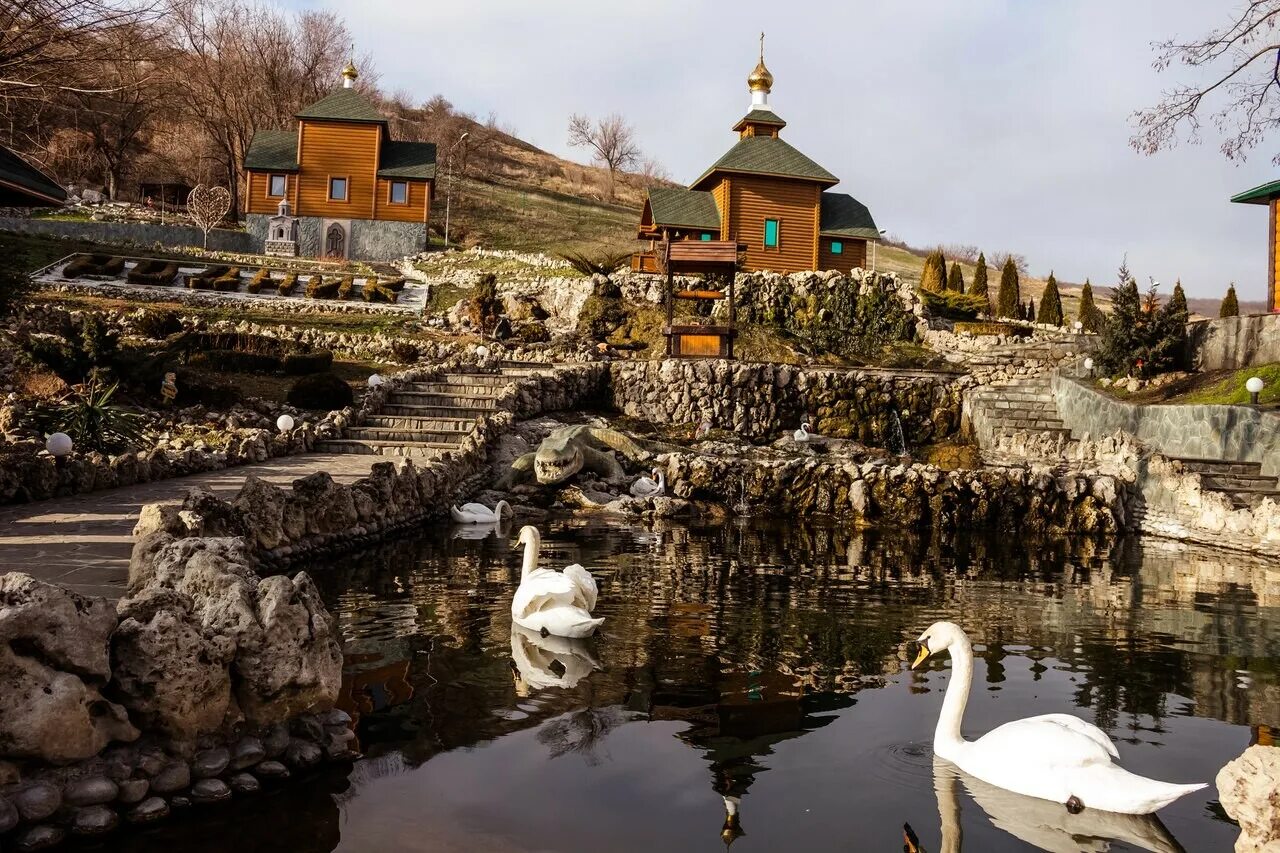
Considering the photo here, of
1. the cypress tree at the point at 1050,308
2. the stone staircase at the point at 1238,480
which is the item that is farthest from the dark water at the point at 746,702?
the cypress tree at the point at 1050,308

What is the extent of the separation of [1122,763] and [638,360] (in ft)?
81.0

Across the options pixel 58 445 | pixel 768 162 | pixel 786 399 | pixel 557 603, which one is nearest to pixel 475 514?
pixel 58 445

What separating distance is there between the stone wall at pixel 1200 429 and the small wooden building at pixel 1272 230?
8.52m

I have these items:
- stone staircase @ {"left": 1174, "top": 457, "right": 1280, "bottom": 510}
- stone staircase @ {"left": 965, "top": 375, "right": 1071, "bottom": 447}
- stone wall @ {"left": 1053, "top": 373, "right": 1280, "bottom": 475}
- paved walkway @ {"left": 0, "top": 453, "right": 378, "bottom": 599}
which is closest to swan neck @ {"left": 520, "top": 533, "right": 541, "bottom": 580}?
paved walkway @ {"left": 0, "top": 453, "right": 378, "bottom": 599}

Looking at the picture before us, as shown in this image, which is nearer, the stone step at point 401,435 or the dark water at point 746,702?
the dark water at point 746,702

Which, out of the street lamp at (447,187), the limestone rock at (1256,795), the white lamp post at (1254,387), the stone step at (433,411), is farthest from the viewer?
the street lamp at (447,187)

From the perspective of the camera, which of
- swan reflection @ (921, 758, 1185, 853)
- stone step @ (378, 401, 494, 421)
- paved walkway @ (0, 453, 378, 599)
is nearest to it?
swan reflection @ (921, 758, 1185, 853)

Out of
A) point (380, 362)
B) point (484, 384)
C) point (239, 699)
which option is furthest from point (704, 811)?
point (380, 362)

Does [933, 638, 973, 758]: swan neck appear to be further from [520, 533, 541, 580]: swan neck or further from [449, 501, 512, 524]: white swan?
[449, 501, 512, 524]: white swan

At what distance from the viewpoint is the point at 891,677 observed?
8297 millimetres

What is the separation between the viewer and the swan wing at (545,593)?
8.96 metres

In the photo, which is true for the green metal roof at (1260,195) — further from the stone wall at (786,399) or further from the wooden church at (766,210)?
the wooden church at (766,210)

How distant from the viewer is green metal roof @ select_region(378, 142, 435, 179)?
175 feet

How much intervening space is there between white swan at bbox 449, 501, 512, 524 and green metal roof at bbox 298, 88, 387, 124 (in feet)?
135
